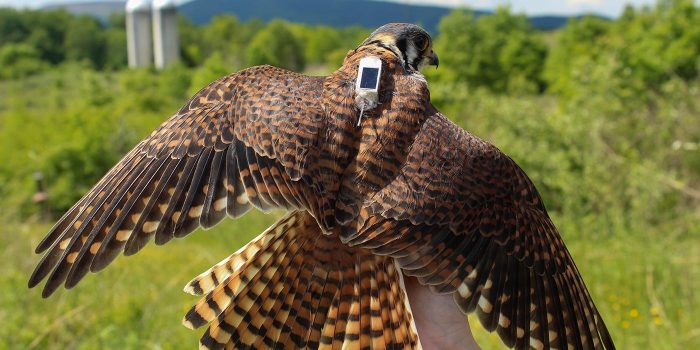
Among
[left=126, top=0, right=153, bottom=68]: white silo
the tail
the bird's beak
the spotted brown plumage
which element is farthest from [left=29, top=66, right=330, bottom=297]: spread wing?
[left=126, top=0, right=153, bottom=68]: white silo

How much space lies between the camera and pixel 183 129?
2061mm

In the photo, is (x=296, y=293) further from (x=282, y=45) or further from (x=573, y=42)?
(x=282, y=45)

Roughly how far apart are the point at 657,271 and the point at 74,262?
632 centimetres

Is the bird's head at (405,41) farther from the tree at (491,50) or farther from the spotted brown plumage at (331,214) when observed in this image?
the tree at (491,50)

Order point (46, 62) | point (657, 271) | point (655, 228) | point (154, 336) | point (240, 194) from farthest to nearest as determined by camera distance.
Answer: point (46, 62) → point (655, 228) → point (657, 271) → point (154, 336) → point (240, 194)

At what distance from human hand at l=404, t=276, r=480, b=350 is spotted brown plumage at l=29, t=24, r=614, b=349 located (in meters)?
0.17

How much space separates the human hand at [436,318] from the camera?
220cm

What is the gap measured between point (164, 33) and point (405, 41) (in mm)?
63335

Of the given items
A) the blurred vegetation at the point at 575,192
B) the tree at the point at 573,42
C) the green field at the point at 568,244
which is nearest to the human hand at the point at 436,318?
the green field at the point at 568,244

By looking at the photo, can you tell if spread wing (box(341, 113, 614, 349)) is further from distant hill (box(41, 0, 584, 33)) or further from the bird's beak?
distant hill (box(41, 0, 584, 33))

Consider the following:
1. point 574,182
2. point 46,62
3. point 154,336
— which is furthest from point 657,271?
point 46,62

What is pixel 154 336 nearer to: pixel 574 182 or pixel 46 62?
pixel 574 182

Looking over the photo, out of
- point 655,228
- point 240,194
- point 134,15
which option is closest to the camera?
point 240,194

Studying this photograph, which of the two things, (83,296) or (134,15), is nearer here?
(83,296)
